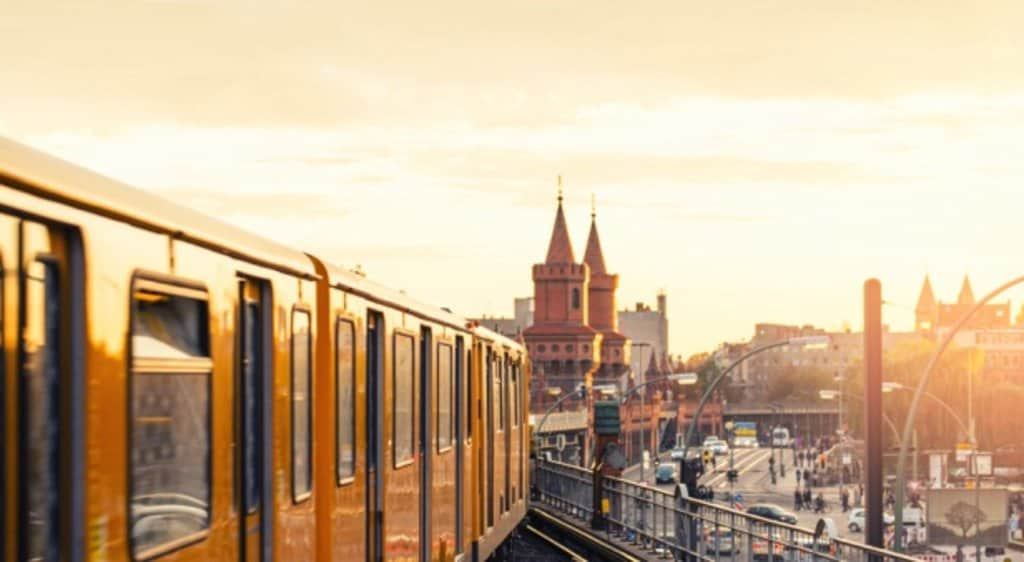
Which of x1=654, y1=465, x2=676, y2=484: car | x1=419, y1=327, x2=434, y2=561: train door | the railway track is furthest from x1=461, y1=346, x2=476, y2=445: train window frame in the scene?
x1=654, y1=465, x2=676, y2=484: car

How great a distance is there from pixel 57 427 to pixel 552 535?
29.9 m

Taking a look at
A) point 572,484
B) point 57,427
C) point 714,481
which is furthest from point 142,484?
point 714,481

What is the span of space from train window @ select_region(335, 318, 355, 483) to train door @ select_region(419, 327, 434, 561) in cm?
346

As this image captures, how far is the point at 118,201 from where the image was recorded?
6.30 m

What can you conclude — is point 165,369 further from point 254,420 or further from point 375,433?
point 375,433

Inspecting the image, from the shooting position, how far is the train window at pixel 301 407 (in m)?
9.43

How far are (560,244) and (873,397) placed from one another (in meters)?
158

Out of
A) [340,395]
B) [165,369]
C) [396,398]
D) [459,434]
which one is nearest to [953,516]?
[459,434]

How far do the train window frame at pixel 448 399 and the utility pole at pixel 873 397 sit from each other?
22.4 ft

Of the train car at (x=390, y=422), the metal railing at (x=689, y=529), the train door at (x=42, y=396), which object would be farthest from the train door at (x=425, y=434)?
the train door at (x=42, y=396)

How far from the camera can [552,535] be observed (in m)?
35.2

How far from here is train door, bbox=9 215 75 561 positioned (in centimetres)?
529

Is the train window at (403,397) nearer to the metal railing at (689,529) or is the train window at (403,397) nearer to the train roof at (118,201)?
the metal railing at (689,529)

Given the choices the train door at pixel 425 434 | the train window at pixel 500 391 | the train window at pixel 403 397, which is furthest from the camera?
the train window at pixel 500 391
